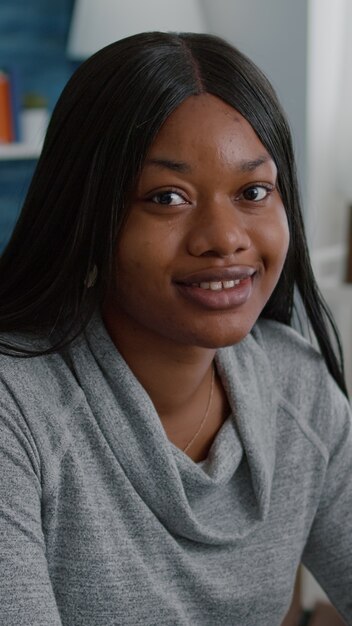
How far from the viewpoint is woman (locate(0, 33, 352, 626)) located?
3.23 ft

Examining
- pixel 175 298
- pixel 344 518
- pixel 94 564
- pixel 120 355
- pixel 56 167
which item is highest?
pixel 56 167

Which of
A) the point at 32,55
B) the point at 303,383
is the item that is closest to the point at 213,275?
the point at 303,383

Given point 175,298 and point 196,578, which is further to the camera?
point 196,578

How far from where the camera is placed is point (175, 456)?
3.66 feet

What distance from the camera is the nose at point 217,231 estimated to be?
973 mm

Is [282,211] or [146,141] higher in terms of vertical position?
[146,141]

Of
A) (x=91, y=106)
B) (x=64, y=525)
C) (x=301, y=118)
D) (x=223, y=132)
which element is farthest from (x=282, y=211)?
(x=301, y=118)

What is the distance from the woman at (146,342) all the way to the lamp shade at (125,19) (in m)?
2.06

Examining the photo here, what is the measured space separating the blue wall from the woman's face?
237 cm

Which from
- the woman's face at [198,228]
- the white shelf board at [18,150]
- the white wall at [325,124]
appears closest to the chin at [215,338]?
the woman's face at [198,228]

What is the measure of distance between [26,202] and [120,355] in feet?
0.68

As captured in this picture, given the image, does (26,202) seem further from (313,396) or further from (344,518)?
(344,518)

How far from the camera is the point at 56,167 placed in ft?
3.39

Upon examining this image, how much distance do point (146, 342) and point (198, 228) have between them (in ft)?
0.60
